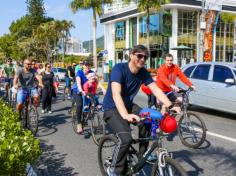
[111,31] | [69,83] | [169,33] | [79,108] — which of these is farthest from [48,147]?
[111,31]

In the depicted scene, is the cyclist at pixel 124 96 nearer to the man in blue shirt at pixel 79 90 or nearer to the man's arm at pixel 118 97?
the man's arm at pixel 118 97

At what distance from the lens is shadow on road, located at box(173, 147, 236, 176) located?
19.1 feet

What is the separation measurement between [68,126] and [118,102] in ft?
18.1

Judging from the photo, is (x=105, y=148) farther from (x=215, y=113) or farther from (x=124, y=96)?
(x=215, y=113)

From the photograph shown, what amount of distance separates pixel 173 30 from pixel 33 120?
32720 mm

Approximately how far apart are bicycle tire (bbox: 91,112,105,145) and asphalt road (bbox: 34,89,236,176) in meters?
0.18

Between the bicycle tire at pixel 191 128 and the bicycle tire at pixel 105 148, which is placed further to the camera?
the bicycle tire at pixel 191 128

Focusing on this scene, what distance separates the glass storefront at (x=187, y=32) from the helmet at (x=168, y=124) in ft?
118

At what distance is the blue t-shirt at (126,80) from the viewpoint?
454 centimetres

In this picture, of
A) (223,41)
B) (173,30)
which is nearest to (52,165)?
(173,30)

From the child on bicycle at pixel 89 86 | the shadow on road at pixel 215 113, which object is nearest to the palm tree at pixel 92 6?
the shadow on road at pixel 215 113

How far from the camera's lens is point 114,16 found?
48469mm

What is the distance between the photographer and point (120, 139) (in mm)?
4457

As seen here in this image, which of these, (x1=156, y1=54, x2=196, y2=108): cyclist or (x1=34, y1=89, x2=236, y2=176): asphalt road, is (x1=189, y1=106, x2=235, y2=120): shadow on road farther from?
(x1=156, y1=54, x2=196, y2=108): cyclist
